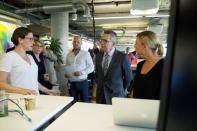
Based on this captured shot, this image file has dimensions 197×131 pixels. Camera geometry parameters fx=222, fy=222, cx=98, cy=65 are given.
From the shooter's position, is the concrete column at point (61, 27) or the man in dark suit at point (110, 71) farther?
the concrete column at point (61, 27)

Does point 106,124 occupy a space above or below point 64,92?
above

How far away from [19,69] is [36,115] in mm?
805

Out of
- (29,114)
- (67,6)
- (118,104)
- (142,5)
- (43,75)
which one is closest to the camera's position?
(118,104)

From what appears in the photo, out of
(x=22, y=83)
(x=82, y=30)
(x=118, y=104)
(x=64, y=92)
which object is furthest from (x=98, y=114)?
(x=82, y=30)

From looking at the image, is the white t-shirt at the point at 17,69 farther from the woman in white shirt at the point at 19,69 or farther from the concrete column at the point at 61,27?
the concrete column at the point at 61,27

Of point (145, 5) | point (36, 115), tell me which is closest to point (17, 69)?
point (36, 115)

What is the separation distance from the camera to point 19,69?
2.06 meters

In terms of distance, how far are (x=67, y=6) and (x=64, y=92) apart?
2347mm

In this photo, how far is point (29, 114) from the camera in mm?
1410

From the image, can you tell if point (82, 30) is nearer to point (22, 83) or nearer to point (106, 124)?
point (22, 83)

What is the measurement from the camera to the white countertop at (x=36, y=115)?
118cm

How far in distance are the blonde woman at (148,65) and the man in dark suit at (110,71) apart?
0.54 m

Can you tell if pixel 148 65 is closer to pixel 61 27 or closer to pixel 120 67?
pixel 120 67

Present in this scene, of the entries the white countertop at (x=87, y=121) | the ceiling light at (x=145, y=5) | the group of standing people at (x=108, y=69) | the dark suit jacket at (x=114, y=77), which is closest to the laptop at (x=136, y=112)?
the white countertop at (x=87, y=121)
